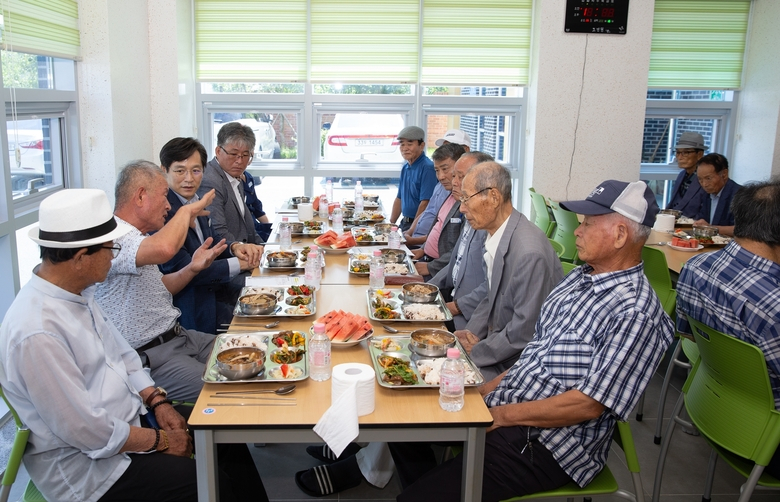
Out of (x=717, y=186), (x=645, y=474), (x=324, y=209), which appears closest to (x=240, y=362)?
(x=645, y=474)

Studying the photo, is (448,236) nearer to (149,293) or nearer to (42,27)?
(149,293)

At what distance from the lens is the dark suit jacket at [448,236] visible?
4152 mm

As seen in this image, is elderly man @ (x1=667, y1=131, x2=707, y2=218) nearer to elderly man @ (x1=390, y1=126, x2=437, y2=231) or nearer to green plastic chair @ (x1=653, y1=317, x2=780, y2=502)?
elderly man @ (x1=390, y1=126, x2=437, y2=231)

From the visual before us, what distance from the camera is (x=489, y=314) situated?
2.91 meters

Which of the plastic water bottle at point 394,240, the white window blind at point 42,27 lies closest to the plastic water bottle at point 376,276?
the plastic water bottle at point 394,240

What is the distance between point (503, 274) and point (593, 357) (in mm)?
805

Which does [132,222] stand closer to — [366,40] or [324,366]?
[324,366]

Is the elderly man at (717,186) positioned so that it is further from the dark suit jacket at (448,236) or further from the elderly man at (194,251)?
the elderly man at (194,251)

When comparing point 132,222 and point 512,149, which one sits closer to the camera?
point 132,222

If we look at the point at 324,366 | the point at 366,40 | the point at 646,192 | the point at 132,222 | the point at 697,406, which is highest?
the point at 366,40

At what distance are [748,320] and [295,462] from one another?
83.7 inches

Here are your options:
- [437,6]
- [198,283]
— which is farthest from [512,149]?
[198,283]

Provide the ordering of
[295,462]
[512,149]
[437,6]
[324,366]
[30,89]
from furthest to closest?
[512,149] → [437,6] → [30,89] → [295,462] → [324,366]

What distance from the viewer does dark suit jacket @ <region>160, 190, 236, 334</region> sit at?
3.28m
